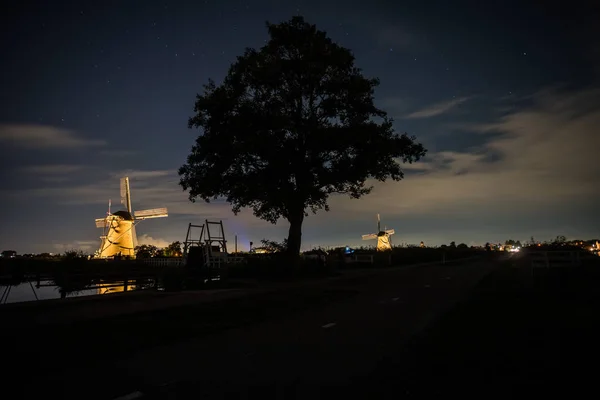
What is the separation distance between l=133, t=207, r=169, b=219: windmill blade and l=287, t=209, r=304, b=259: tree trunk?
1971 inches

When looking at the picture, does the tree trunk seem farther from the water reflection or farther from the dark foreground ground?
the dark foreground ground

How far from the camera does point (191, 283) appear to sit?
2344 cm

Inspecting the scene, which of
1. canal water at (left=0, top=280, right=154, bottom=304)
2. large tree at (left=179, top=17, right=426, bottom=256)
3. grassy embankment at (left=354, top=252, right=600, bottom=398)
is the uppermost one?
large tree at (left=179, top=17, right=426, bottom=256)

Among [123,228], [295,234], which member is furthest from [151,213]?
[295,234]

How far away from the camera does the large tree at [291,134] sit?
27781 mm

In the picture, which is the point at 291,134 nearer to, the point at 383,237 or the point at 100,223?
the point at 100,223

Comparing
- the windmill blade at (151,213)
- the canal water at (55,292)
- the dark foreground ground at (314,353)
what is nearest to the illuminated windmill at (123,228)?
the windmill blade at (151,213)

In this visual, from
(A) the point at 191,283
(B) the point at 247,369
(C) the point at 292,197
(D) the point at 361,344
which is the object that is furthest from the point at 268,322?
(C) the point at 292,197

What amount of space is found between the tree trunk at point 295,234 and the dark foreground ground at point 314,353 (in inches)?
608

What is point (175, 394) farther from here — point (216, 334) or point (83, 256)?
point (83, 256)

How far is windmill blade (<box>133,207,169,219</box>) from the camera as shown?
75.0m

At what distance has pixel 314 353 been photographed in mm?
7750

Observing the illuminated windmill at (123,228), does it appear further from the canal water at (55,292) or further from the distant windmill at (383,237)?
the distant windmill at (383,237)

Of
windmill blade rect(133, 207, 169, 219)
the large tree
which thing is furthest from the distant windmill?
the large tree
